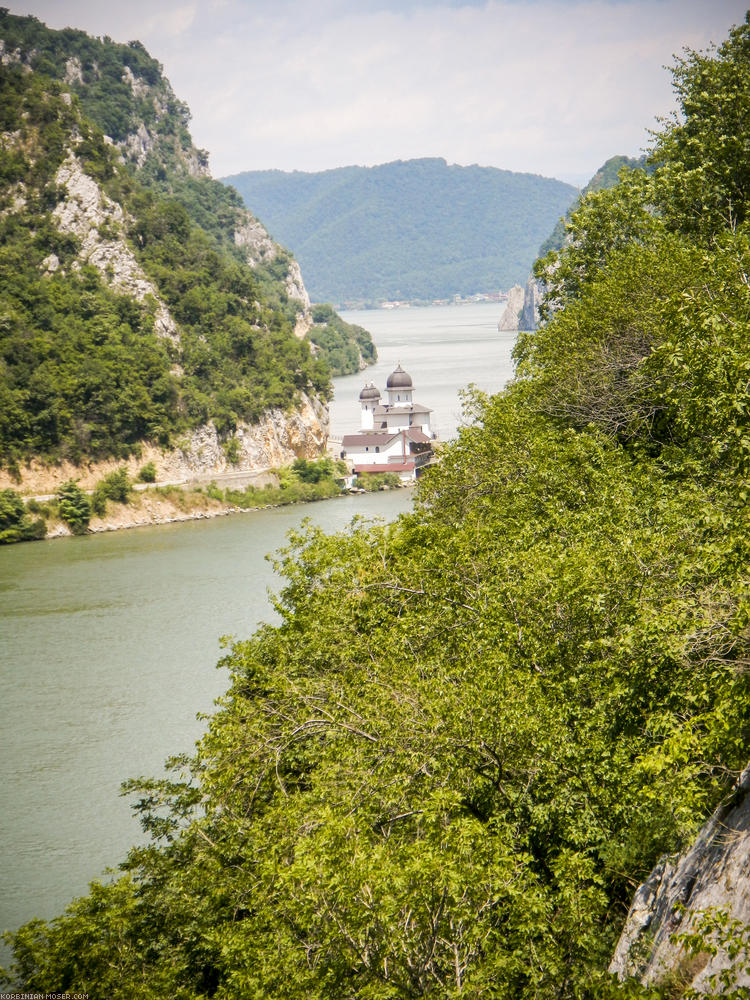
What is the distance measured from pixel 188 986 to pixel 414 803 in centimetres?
347

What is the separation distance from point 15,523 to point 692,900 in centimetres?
4671

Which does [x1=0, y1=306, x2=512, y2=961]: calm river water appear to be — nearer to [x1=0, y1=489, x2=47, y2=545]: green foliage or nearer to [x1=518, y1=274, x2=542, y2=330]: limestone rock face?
[x1=0, y1=489, x2=47, y2=545]: green foliage

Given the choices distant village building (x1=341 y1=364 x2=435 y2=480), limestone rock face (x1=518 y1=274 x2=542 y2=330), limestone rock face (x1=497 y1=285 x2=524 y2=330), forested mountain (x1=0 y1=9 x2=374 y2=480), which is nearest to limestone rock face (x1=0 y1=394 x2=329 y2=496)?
forested mountain (x1=0 y1=9 x2=374 y2=480)

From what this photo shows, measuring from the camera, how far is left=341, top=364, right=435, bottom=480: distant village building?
2496 inches

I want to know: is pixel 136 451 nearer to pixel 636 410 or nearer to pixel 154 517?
pixel 154 517

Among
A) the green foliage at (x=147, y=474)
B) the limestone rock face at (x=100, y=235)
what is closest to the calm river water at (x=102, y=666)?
the green foliage at (x=147, y=474)

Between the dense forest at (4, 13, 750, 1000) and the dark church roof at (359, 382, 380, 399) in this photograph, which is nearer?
the dense forest at (4, 13, 750, 1000)

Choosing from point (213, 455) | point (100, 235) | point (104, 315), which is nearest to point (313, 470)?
point (213, 455)

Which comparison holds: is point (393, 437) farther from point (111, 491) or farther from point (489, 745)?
point (489, 745)

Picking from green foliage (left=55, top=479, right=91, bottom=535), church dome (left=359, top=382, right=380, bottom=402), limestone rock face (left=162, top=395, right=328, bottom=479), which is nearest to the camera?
green foliage (left=55, top=479, right=91, bottom=535)

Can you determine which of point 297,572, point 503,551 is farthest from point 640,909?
point 297,572

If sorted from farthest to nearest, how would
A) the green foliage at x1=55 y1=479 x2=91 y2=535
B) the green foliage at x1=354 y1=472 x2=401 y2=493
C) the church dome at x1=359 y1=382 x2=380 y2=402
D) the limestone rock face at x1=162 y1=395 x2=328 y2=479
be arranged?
the church dome at x1=359 y1=382 x2=380 y2=402 < the green foliage at x1=354 y1=472 x2=401 y2=493 < the limestone rock face at x1=162 y1=395 x2=328 y2=479 < the green foliage at x1=55 y1=479 x2=91 y2=535

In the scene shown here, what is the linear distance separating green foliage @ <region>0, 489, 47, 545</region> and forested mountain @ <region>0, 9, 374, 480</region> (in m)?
4.82

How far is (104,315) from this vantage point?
6188 centimetres
